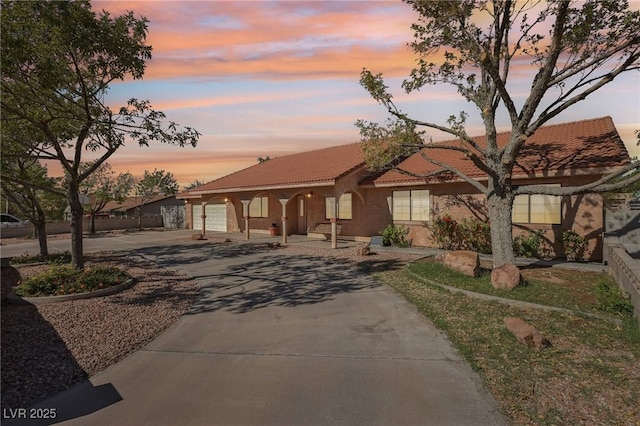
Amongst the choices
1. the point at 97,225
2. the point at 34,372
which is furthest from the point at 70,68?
the point at 97,225

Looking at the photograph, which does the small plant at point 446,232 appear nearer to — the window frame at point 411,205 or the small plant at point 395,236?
the window frame at point 411,205

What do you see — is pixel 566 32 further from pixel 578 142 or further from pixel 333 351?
pixel 333 351

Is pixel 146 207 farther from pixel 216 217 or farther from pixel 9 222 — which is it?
pixel 216 217

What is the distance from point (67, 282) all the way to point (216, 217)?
755 inches

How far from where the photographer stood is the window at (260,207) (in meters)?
24.4

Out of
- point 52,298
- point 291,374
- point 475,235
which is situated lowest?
point 291,374

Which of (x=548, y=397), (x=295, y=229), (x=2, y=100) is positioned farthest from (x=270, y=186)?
(x=548, y=397)

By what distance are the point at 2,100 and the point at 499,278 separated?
13380 millimetres

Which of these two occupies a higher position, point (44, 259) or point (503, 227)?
point (503, 227)

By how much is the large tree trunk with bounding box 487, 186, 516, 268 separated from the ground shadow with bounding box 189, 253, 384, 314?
3549mm

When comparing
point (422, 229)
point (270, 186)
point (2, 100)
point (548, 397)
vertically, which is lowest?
point (548, 397)

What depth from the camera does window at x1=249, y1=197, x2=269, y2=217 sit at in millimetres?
24406

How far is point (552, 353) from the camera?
5.37 metres

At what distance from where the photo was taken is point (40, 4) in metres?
9.06
